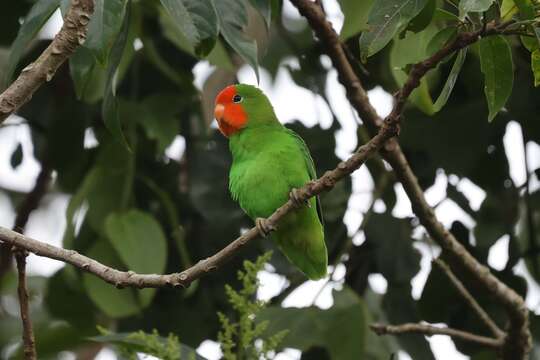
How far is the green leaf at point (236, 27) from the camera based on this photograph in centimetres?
207

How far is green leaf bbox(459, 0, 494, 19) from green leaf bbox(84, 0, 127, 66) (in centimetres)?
65

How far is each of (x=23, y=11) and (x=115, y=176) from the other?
0.67 m

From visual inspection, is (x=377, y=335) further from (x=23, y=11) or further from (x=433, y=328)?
(x=23, y=11)

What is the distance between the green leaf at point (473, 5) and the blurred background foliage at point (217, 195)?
1285 mm

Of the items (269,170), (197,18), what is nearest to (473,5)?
(197,18)

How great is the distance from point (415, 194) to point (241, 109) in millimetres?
629

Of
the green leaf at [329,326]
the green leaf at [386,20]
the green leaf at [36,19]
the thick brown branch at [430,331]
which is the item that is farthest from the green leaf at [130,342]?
the green leaf at [386,20]

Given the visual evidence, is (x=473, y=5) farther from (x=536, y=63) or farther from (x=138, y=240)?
(x=138, y=240)

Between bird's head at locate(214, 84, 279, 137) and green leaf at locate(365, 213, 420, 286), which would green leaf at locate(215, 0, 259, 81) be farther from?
green leaf at locate(365, 213, 420, 286)

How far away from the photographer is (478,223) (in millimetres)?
3414

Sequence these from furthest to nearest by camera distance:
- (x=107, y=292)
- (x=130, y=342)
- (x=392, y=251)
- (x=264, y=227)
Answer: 1. (x=392, y=251)
2. (x=107, y=292)
3. (x=130, y=342)
4. (x=264, y=227)

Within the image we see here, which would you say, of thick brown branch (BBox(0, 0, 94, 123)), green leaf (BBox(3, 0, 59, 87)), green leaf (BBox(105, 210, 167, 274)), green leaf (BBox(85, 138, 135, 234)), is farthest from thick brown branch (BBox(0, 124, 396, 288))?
green leaf (BBox(85, 138, 135, 234))

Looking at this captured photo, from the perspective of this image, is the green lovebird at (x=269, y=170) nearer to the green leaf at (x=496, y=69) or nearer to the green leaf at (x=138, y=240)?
the green leaf at (x=138, y=240)

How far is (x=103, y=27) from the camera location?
6.23ft
